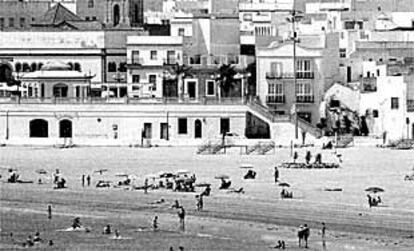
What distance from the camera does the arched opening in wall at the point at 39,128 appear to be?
242ft

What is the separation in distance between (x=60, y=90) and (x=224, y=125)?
9.17 m

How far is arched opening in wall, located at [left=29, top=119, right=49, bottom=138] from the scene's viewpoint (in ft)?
242

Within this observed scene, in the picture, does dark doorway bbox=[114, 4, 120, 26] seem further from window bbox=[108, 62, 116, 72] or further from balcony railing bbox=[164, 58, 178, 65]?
balcony railing bbox=[164, 58, 178, 65]

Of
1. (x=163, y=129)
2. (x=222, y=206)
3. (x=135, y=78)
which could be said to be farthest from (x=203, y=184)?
(x=135, y=78)

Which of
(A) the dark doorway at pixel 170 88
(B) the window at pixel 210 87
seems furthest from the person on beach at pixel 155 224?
(A) the dark doorway at pixel 170 88

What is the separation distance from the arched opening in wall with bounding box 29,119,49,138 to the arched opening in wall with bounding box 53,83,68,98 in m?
2.64

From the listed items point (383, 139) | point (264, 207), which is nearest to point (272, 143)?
point (383, 139)

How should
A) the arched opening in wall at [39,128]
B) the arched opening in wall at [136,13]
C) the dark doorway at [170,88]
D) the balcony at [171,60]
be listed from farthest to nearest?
1. the arched opening in wall at [136,13]
2. the balcony at [171,60]
3. the dark doorway at [170,88]
4. the arched opening in wall at [39,128]

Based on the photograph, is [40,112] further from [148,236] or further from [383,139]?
[148,236]

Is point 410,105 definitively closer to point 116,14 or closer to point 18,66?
point 18,66

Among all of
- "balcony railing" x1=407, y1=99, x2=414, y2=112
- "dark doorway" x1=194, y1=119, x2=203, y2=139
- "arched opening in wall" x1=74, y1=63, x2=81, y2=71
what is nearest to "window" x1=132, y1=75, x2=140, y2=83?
"arched opening in wall" x1=74, y1=63, x2=81, y2=71

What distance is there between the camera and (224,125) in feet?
240

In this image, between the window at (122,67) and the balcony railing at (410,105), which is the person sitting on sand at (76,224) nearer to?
the balcony railing at (410,105)

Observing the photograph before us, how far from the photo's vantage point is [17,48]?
82625mm
